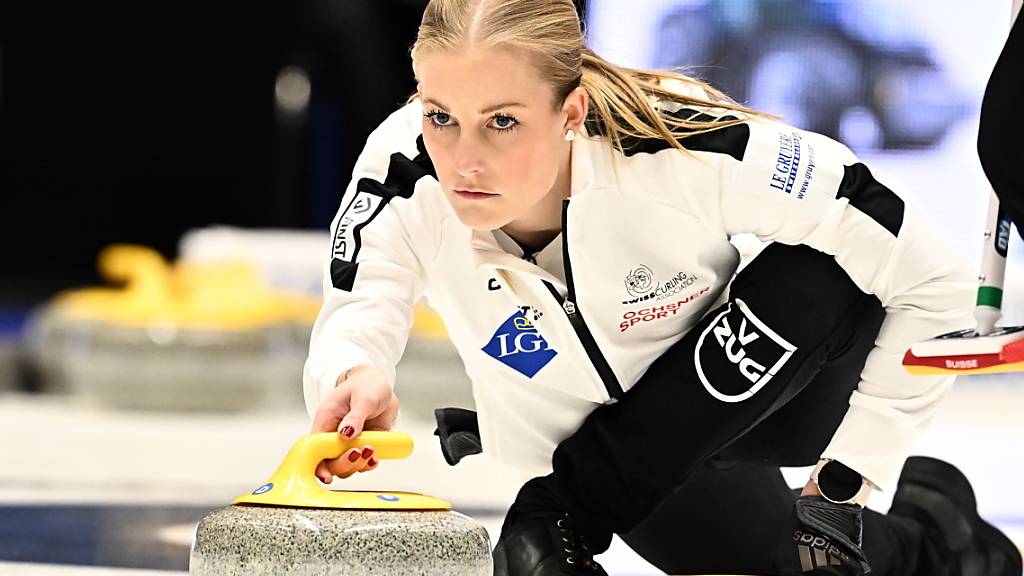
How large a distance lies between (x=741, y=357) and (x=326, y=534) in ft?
2.28

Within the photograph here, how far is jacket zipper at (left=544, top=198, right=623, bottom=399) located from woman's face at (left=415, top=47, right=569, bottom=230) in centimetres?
11

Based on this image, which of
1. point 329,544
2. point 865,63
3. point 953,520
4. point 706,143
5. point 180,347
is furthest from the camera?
point 865,63

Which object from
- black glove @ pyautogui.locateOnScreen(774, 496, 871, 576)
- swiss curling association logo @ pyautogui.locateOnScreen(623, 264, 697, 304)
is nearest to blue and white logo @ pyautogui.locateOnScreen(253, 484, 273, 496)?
swiss curling association logo @ pyautogui.locateOnScreen(623, 264, 697, 304)

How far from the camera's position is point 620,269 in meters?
1.81

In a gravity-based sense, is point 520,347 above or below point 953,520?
above

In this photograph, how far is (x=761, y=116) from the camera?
1.85m

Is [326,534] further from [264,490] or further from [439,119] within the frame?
[439,119]

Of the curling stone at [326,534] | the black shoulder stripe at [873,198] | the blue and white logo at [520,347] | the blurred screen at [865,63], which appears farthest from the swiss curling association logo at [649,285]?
the blurred screen at [865,63]

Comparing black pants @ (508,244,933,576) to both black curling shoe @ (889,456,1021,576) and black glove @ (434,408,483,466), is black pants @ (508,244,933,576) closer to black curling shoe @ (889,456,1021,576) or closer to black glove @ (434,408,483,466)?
black glove @ (434,408,483,466)

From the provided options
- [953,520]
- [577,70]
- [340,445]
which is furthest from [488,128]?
[953,520]

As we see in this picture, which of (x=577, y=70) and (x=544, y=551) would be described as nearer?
(x=577, y=70)

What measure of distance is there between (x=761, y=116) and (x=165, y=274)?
352cm

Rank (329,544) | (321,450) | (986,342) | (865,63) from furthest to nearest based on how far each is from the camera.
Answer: (865,63) < (986,342) < (321,450) < (329,544)

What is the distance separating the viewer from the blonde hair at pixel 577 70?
1.60 meters
